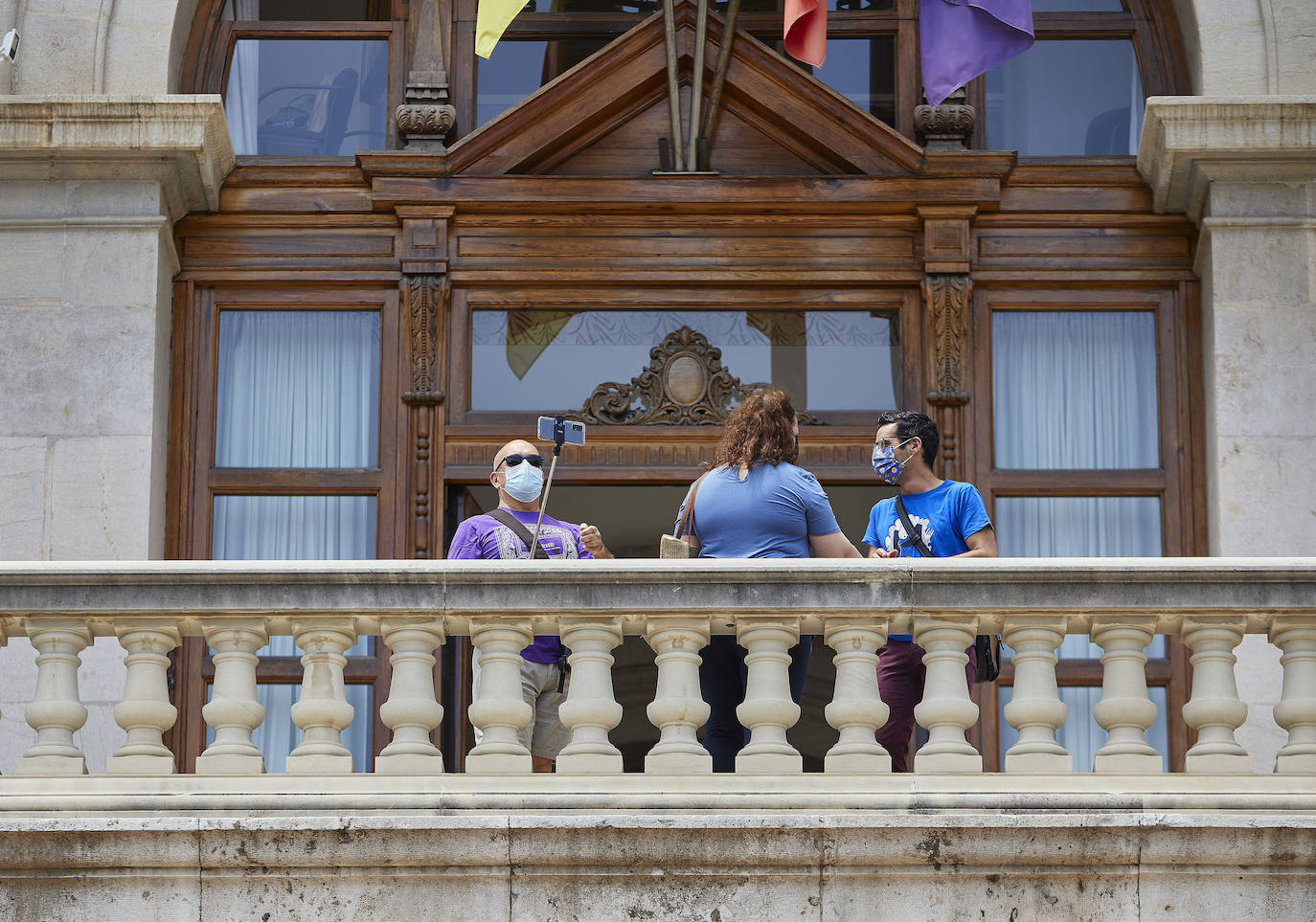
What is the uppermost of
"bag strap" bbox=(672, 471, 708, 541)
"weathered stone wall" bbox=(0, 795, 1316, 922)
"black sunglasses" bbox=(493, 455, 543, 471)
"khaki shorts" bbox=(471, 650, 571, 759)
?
"black sunglasses" bbox=(493, 455, 543, 471)

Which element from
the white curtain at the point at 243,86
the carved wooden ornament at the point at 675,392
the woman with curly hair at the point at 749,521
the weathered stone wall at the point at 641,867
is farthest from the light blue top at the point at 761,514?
the white curtain at the point at 243,86

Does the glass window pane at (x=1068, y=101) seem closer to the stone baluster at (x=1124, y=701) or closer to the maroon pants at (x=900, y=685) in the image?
the maroon pants at (x=900, y=685)

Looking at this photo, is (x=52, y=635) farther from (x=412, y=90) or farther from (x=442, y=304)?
(x=412, y=90)

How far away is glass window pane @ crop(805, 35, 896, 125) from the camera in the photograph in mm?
11859

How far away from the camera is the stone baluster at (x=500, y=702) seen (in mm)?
7523

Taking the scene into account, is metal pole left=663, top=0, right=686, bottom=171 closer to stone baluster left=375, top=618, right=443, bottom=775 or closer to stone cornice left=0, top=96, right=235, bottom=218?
stone cornice left=0, top=96, right=235, bottom=218

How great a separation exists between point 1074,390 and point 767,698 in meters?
4.57

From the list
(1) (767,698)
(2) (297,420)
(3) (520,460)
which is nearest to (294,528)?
(2) (297,420)

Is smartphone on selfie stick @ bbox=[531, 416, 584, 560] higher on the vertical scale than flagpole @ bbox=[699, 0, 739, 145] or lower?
lower

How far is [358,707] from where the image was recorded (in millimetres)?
10945

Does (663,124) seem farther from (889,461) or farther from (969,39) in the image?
(889,461)

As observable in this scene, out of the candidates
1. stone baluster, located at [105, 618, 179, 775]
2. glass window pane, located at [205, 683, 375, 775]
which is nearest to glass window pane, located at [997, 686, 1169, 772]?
glass window pane, located at [205, 683, 375, 775]

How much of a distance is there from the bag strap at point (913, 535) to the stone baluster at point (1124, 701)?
0.88 meters

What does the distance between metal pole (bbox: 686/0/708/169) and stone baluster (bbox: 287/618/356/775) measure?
4.63m
